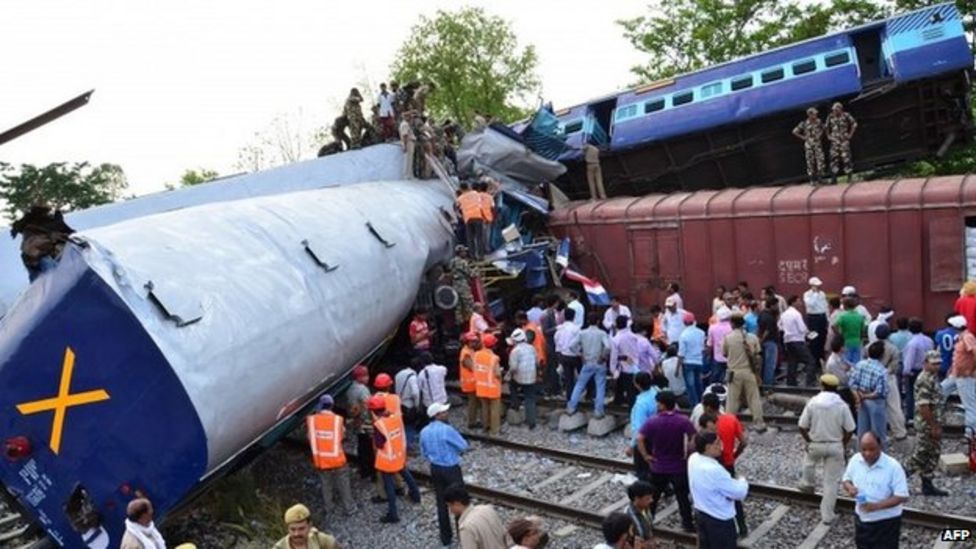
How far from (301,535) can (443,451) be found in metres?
2.54

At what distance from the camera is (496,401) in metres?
11.4

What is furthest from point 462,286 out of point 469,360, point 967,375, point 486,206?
point 967,375

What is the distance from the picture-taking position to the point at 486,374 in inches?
442

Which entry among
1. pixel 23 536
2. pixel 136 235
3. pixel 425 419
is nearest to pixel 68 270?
pixel 136 235

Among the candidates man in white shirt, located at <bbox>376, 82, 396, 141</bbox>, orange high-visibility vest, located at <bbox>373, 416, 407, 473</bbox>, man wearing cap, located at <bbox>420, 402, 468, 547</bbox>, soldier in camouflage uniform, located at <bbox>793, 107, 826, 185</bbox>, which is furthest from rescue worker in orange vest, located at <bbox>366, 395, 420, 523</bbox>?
soldier in camouflage uniform, located at <bbox>793, 107, 826, 185</bbox>

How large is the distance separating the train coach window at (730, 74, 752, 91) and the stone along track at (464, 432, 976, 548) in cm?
944

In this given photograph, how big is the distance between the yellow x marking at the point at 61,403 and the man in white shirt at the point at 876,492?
5929mm

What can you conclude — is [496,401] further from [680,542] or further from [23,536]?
[23,536]

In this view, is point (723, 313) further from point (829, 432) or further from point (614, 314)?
point (829, 432)

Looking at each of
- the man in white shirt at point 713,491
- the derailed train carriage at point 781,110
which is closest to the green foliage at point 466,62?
the derailed train carriage at point 781,110

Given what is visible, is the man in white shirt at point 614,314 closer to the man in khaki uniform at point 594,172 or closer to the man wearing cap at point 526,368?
the man wearing cap at point 526,368

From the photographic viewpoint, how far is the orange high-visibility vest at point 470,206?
13.9 m

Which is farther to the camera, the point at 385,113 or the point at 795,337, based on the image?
the point at 385,113

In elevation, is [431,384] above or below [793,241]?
below
